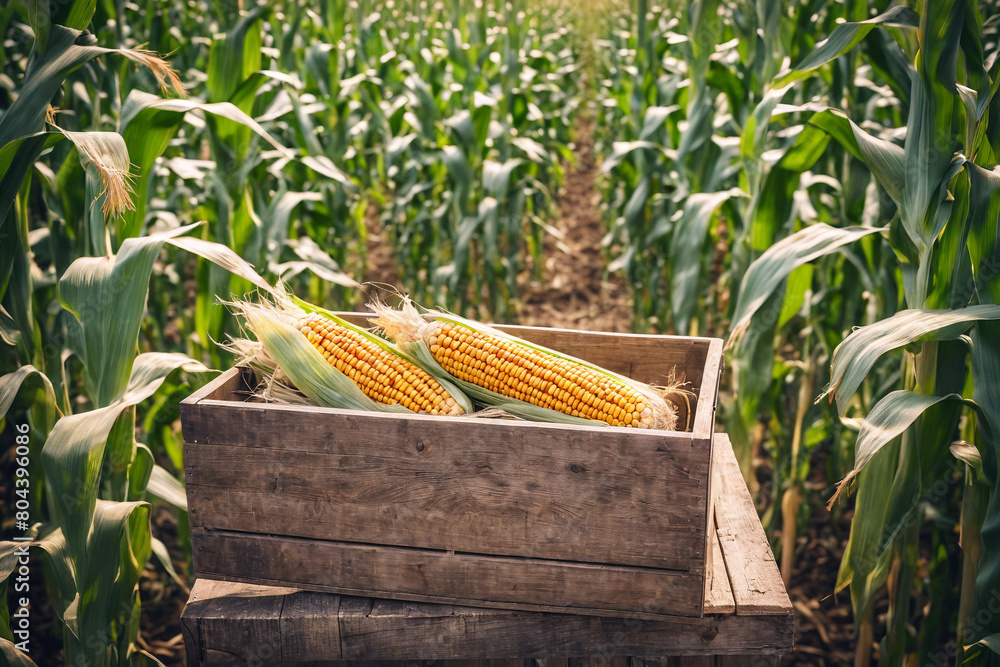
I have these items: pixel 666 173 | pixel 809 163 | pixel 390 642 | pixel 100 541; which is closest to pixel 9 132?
pixel 100 541

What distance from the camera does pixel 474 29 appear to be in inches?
236

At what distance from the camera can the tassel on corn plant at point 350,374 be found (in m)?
1.63

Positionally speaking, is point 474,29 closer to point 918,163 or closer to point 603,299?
point 603,299

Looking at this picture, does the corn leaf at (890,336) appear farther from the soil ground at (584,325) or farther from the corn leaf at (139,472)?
the corn leaf at (139,472)

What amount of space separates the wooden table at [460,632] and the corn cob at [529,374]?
415 millimetres

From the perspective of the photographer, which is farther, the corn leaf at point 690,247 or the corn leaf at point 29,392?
the corn leaf at point 690,247

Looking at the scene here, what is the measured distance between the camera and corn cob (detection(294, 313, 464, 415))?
1.62 metres

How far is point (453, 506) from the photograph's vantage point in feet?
4.69

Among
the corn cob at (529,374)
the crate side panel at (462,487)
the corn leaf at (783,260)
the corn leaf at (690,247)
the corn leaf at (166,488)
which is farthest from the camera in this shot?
the corn leaf at (690,247)

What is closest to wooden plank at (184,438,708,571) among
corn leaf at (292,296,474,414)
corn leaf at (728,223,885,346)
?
corn leaf at (292,296,474,414)

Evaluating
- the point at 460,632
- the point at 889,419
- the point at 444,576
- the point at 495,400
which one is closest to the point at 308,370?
the point at 495,400

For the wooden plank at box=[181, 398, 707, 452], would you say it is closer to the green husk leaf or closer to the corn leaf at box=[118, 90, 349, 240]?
the green husk leaf

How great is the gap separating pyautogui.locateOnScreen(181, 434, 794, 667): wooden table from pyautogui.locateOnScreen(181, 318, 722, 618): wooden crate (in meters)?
0.05

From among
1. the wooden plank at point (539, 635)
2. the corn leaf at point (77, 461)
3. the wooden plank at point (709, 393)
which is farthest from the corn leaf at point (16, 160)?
the wooden plank at point (709, 393)
